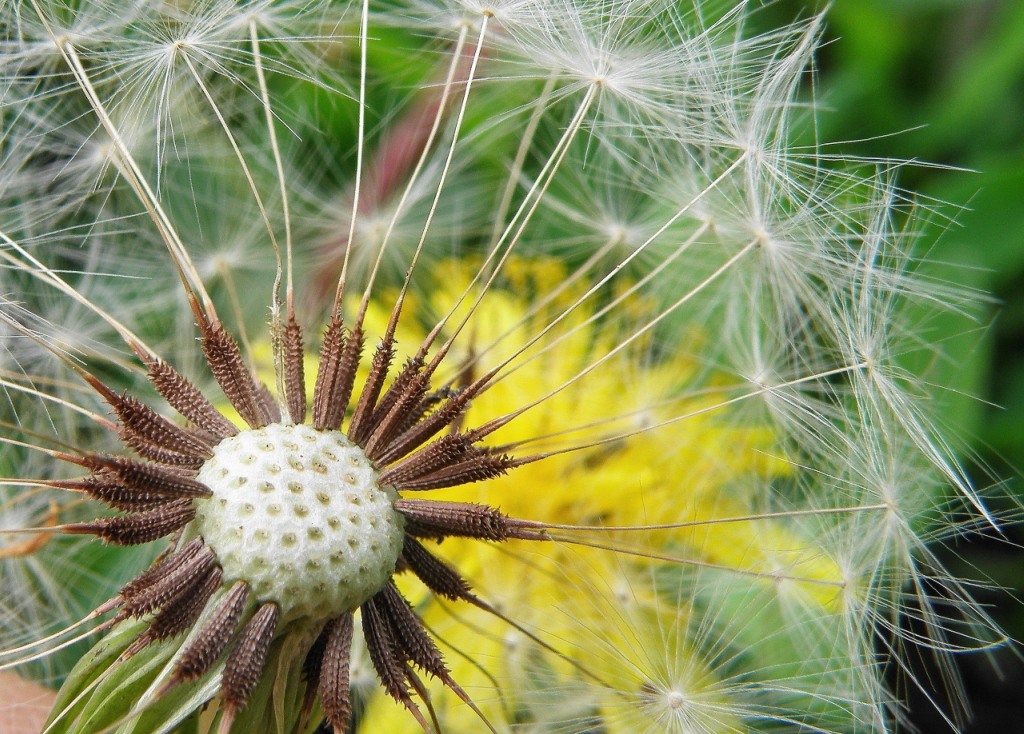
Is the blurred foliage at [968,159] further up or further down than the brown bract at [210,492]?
further up

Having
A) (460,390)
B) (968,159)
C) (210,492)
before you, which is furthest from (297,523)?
(968,159)

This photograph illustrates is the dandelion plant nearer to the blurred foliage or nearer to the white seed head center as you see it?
the white seed head center

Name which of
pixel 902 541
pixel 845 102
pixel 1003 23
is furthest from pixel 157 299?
pixel 1003 23

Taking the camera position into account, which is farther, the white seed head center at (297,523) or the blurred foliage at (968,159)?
the blurred foliage at (968,159)

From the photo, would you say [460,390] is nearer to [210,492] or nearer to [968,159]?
[210,492]

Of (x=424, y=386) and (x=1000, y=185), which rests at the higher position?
(x=1000, y=185)

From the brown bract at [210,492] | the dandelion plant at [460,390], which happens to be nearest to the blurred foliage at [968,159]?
the dandelion plant at [460,390]

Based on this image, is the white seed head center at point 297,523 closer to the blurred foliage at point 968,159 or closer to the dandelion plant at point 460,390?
the dandelion plant at point 460,390

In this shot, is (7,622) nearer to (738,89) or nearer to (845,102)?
(738,89)
